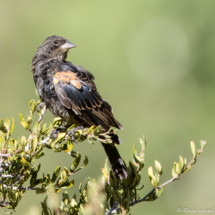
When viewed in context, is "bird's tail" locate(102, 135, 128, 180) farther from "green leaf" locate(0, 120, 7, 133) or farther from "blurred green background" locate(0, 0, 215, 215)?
"blurred green background" locate(0, 0, 215, 215)

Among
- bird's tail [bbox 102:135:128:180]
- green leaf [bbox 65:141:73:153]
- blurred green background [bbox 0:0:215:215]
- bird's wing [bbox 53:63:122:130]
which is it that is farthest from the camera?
blurred green background [bbox 0:0:215:215]

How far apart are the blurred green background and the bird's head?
5602mm

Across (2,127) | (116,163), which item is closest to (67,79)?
(116,163)

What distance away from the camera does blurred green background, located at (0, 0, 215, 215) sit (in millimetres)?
9586

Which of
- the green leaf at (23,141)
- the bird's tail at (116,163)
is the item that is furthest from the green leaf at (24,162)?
the bird's tail at (116,163)

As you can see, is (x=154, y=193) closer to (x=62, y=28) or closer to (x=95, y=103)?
(x=95, y=103)

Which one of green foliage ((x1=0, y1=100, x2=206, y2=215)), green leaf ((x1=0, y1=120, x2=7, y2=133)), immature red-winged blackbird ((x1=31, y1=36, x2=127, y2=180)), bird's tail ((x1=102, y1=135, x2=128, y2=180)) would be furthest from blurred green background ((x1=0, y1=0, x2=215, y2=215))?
green leaf ((x1=0, y1=120, x2=7, y2=133))

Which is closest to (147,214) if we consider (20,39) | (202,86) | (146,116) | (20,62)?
(146,116)

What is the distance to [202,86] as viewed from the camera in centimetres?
1223

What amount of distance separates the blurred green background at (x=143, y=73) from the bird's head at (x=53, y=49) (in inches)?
221

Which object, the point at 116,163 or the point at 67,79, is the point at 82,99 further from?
the point at 116,163

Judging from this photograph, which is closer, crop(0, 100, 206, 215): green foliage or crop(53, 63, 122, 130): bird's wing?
crop(0, 100, 206, 215): green foliage

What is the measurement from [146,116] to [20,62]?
6158 millimetres

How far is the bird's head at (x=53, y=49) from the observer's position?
4082 mm
